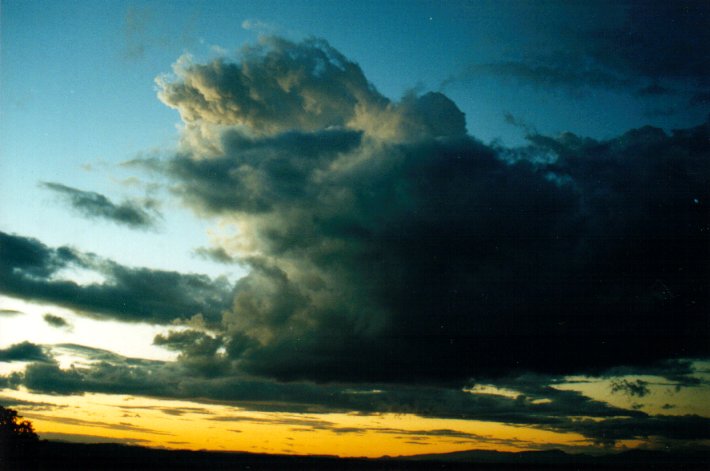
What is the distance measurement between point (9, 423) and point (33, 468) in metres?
35.4

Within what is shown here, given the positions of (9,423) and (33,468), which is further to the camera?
(33,468)

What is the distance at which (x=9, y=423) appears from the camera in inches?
5965

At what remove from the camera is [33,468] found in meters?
176

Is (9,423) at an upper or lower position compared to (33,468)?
upper
